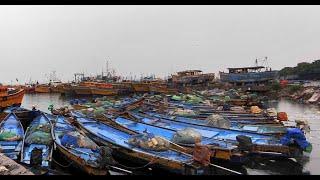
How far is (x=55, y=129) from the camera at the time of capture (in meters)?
19.4

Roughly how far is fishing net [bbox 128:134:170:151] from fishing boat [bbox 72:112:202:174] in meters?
0.16

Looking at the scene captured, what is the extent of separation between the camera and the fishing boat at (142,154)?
524 inches

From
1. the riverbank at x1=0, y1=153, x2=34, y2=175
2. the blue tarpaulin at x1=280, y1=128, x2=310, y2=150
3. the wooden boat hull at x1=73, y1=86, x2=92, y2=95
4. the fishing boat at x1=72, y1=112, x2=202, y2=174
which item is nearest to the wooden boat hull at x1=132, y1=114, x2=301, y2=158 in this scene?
the blue tarpaulin at x1=280, y1=128, x2=310, y2=150

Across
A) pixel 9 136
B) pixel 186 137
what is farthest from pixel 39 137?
pixel 186 137

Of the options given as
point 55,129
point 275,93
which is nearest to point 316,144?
point 55,129

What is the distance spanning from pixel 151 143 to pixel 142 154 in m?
0.81

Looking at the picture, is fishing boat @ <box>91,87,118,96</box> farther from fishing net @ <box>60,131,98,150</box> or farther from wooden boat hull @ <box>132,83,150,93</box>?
fishing net @ <box>60,131,98,150</box>

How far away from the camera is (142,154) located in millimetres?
14609

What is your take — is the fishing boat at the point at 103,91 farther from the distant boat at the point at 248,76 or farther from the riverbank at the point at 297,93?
the riverbank at the point at 297,93

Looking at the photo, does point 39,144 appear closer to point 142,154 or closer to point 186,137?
point 142,154
